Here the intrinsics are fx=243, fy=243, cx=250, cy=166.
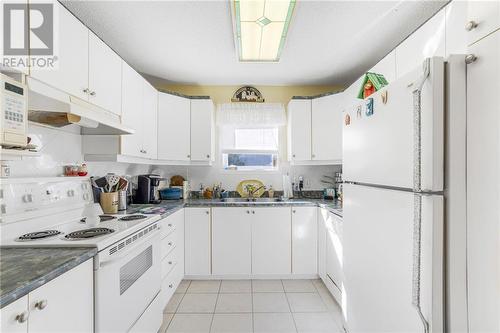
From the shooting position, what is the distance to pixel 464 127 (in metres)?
0.81

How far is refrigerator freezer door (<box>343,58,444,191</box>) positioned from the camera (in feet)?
2.69

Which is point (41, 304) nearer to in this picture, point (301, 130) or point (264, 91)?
point (301, 130)

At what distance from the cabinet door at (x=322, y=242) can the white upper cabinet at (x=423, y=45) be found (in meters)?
1.44

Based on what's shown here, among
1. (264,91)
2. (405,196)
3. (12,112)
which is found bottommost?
(405,196)

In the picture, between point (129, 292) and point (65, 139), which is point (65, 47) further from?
point (129, 292)

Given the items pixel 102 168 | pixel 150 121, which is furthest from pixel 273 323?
pixel 150 121

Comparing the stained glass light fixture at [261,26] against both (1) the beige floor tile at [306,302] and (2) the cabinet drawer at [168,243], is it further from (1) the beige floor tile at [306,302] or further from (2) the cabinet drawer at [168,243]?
(1) the beige floor tile at [306,302]

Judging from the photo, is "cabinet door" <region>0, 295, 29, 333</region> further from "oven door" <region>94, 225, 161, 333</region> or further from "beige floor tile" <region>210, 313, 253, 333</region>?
"beige floor tile" <region>210, 313, 253, 333</region>

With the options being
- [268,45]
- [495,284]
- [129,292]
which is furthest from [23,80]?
[495,284]

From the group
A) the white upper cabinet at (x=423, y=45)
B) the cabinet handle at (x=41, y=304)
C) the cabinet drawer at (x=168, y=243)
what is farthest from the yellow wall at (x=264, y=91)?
the cabinet handle at (x=41, y=304)

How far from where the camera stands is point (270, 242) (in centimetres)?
267

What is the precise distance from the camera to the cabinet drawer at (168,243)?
211 centimetres

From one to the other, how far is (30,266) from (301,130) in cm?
268

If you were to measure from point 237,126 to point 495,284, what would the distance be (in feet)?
9.77
